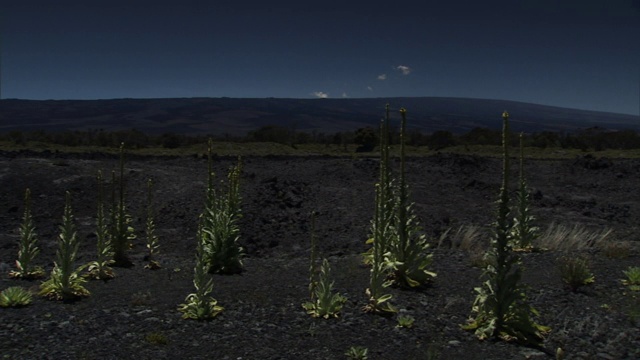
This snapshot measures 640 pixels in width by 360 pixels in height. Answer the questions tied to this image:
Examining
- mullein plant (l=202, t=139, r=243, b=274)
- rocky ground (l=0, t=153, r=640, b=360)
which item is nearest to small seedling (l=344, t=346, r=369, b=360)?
rocky ground (l=0, t=153, r=640, b=360)

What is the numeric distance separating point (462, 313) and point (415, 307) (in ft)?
1.97

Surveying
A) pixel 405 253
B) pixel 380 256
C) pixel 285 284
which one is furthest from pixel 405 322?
pixel 285 284

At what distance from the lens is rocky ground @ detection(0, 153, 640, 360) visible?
6570 mm

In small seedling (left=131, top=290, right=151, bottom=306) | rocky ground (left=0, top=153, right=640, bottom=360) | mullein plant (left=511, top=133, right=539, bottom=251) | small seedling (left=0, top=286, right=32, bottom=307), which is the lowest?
rocky ground (left=0, top=153, right=640, bottom=360)

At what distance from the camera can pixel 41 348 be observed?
247 inches

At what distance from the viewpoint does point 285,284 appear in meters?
8.79

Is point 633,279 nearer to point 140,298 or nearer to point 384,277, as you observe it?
point 384,277

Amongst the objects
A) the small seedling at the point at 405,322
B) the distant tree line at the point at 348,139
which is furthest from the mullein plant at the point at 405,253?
the distant tree line at the point at 348,139

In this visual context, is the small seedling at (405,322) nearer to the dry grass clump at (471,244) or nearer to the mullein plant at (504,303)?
the mullein plant at (504,303)

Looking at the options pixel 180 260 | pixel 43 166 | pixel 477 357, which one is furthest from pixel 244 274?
pixel 43 166

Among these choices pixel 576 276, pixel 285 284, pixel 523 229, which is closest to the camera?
pixel 576 276

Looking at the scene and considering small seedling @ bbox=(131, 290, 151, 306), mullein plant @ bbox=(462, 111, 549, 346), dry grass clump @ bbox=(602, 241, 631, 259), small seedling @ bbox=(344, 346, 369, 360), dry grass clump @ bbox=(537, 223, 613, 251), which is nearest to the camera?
small seedling @ bbox=(344, 346, 369, 360)

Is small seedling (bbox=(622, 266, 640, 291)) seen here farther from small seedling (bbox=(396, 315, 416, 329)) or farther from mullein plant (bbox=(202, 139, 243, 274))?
mullein plant (bbox=(202, 139, 243, 274))

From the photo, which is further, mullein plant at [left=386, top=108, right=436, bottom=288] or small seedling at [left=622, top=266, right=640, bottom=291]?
small seedling at [left=622, top=266, right=640, bottom=291]
